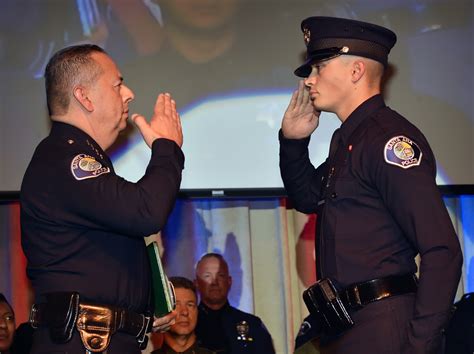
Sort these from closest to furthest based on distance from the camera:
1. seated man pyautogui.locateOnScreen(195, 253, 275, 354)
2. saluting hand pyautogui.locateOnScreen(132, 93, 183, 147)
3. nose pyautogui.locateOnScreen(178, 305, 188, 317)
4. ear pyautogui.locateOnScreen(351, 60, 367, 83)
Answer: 1. saluting hand pyautogui.locateOnScreen(132, 93, 183, 147)
2. ear pyautogui.locateOnScreen(351, 60, 367, 83)
3. nose pyautogui.locateOnScreen(178, 305, 188, 317)
4. seated man pyautogui.locateOnScreen(195, 253, 275, 354)

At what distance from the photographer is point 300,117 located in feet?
9.76

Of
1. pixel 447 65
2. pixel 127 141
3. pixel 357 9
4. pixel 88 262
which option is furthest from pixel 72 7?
pixel 88 262

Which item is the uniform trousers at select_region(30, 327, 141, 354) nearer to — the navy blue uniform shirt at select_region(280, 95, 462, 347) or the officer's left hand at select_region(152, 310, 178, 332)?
the officer's left hand at select_region(152, 310, 178, 332)

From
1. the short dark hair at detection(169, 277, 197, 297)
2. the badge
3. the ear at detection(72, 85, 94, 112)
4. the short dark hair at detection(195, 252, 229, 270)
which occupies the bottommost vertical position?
the badge

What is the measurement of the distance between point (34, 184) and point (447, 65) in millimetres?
2750

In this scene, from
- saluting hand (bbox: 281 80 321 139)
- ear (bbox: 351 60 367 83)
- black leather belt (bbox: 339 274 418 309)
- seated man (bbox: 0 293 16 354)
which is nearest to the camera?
black leather belt (bbox: 339 274 418 309)

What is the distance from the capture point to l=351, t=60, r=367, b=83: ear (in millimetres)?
2670

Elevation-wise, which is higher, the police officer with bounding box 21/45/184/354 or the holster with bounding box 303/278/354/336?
the police officer with bounding box 21/45/184/354

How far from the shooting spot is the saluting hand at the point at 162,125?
254 centimetres

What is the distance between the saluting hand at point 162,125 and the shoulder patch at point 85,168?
0.18 meters

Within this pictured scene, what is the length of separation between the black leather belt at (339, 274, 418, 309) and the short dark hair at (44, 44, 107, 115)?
0.99 meters

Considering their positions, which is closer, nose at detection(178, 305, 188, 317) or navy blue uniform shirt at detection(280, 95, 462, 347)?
navy blue uniform shirt at detection(280, 95, 462, 347)

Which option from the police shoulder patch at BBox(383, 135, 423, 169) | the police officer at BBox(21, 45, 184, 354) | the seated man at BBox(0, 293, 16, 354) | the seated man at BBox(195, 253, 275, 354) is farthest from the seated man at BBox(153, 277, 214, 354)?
the police shoulder patch at BBox(383, 135, 423, 169)

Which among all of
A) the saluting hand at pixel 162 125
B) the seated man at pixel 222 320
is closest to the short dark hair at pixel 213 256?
the seated man at pixel 222 320
